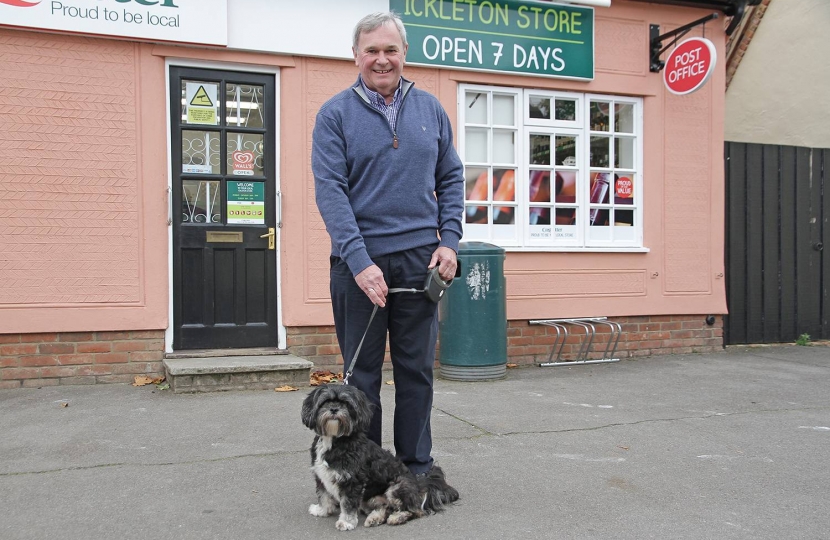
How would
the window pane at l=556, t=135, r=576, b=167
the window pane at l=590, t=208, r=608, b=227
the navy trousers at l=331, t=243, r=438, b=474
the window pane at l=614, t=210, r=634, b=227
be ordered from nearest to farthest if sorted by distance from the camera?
the navy trousers at l=331, t=243, r=438, b=474, the window pane at l=556, t=135, r=576, b=167, the window pane at l=590, t=208, r=608, b=227, the window pane at l=614, t=210, r=634, b=227

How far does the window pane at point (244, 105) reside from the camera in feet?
22.7

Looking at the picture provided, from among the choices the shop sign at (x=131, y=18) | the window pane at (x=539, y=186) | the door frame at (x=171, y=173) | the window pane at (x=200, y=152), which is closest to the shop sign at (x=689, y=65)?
the window pane at (x=539, y=186)

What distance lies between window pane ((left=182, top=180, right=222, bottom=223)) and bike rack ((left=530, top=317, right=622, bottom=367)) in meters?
3.37

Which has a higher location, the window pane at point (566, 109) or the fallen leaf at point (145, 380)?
the window pane at point (566, 109)

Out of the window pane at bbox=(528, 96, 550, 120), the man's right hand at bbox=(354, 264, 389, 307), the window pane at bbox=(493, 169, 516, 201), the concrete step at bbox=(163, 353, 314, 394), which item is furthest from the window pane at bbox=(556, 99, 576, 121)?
the man's right hand at bbox=(354, 264, 389, 307)

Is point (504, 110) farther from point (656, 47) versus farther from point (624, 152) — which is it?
point (656, 47)

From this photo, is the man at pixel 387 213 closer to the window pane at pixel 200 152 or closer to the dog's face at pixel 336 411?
the dog's face at pixel 336 411

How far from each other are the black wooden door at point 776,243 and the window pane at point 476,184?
3125mm

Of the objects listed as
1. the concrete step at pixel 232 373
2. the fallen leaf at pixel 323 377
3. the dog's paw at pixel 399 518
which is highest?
the concrete step at pixel 232 373

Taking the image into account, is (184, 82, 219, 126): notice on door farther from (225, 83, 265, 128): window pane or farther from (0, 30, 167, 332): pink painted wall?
(0, 30, 167, 332): pink painted wall

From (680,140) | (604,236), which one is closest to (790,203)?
(680,140)

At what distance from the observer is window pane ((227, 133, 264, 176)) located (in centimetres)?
694

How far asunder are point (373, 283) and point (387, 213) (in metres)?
0.39

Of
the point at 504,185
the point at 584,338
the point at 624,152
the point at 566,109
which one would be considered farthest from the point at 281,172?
the point at 624,152
